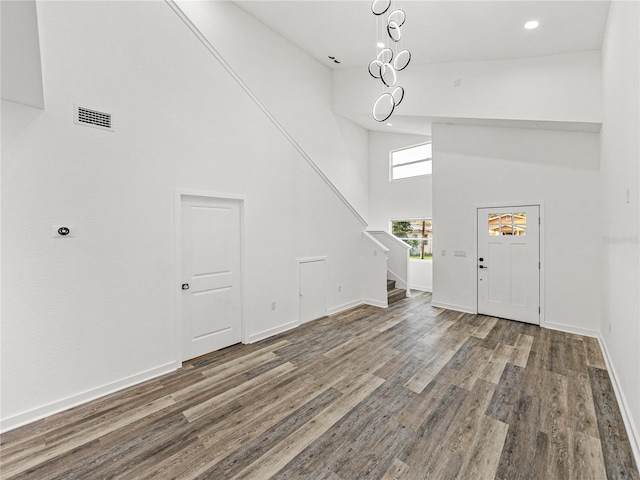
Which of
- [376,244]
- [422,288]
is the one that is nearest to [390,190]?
[376,244]

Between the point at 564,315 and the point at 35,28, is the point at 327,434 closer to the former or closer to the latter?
the point at 35,28

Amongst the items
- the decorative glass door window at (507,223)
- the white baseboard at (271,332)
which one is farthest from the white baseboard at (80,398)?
the decorative glass door window at (507,223)

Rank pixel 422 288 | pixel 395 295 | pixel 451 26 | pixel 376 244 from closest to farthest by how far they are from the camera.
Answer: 1. pixel 451 26
2. pixel 376 244
3. pixel 395 295
4. pixel 422 288

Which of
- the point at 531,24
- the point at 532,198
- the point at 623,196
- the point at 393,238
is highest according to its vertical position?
the point at 531,24

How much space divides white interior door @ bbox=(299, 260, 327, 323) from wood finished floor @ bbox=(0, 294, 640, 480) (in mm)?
1185

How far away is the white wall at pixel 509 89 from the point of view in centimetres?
383

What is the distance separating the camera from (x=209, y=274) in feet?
11.9

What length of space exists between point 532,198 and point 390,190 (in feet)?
11.8

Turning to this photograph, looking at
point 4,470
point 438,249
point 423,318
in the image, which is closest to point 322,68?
point 438,249

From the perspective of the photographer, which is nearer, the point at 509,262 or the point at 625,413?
the point at 625,413

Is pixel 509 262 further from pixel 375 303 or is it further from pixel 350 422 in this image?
pixel 350 422

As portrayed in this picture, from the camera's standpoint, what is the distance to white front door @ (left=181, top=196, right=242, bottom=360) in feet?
11.2

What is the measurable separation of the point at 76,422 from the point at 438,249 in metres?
5.79

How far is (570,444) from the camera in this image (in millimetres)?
2068
